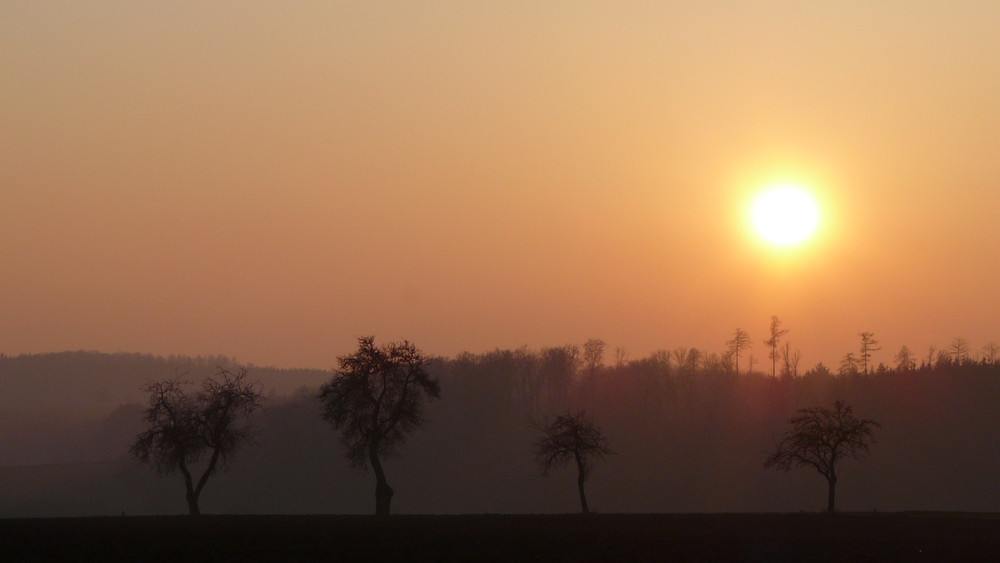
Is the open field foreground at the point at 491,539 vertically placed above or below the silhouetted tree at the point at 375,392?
below

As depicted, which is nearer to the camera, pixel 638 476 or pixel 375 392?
pixel 375 392

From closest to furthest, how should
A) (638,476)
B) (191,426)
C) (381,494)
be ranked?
1. (381,494)
2. (191,426)
3. (638,476)

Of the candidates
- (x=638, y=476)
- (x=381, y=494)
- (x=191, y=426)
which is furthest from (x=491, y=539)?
(x=638, y=476)

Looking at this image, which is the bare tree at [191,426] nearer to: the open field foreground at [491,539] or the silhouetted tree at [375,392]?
the silhouetted tree at [375,392]

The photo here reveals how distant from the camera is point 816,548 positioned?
49750 mm

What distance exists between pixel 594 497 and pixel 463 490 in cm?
2410

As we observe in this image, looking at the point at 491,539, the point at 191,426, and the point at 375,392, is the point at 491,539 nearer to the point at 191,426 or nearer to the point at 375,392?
the point at 375,392

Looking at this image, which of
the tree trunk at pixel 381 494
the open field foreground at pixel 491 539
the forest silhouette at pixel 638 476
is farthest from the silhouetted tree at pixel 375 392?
the forest silhouette at pixel 638 476

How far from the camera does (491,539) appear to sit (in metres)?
51.6

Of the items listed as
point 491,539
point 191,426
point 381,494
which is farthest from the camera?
point 191,426

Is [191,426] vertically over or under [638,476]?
over

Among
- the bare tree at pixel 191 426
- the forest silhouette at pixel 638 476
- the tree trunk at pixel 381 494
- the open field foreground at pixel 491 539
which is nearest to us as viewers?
the open field foreground at pixel 491 539

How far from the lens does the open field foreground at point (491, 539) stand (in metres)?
45.7

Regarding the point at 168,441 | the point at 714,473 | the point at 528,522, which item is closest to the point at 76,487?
the point at 714,473
